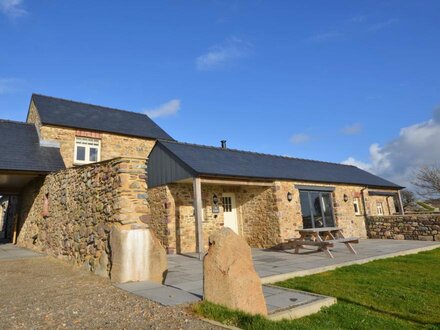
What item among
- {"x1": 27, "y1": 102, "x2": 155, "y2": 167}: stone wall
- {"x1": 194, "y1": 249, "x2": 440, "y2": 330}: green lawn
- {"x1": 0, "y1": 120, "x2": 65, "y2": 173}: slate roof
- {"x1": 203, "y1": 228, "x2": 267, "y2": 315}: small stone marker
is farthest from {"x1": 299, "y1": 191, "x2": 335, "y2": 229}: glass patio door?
{"x1": 0, "y1": 120, "x2": 65, "y2": 173}: slate roof

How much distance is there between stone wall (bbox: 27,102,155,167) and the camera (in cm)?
1279

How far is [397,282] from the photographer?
6055 millimetres

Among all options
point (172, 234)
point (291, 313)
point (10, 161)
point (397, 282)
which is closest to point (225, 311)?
point (291, 313)

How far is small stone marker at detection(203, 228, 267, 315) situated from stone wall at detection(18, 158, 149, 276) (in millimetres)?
2415

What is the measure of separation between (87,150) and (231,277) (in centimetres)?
1218

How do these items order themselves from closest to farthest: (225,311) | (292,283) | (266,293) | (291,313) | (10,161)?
(225,311) → (291,313) → (266,293) → (292,283) → (10,161)

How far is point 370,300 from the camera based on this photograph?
16.3 feet

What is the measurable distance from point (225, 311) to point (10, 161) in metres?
9.64

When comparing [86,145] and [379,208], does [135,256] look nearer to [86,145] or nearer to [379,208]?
[86,145]

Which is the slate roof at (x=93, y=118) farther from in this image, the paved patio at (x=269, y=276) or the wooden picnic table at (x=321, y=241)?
the wooden picnic table at (x=321, y=241)

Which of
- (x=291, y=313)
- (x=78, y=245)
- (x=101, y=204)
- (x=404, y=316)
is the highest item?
(x=101, y=204)

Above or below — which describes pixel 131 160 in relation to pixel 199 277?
above

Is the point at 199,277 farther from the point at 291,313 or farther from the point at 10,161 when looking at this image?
the point at 10,161

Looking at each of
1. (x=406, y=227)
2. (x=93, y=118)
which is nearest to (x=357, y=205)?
(x=406, y=227)
